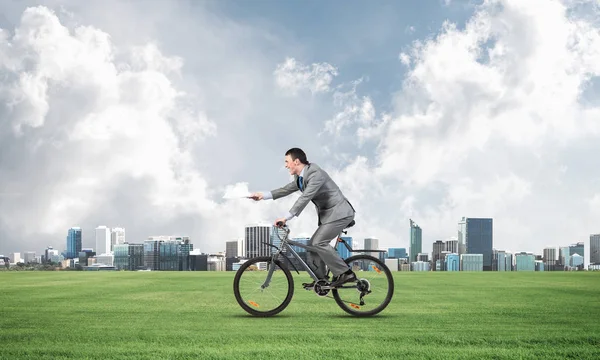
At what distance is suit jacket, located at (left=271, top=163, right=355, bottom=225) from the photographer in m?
10.0

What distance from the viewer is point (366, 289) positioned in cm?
1075

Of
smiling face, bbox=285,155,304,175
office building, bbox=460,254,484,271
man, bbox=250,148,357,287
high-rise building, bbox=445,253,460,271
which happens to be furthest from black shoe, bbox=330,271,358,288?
office building, bbox=460,254,484,271

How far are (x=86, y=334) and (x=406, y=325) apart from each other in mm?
4855

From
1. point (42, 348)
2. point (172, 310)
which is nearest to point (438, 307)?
→ point (172, 310)

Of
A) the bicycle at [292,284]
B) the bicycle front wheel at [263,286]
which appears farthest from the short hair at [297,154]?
the bicycle front wheel at [263,286]

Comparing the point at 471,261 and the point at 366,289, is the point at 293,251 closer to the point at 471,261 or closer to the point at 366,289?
the point at 366,289

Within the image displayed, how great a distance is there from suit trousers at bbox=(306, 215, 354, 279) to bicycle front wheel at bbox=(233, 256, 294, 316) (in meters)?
0.49

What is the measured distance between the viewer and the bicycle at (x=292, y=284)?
34.5 feet

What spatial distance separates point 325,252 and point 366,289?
1.09m

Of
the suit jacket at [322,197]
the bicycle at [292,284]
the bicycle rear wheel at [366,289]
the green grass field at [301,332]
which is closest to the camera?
the green grass field at [301,332]

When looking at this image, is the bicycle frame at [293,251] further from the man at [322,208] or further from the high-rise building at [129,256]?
the high-rise building at [129,256]

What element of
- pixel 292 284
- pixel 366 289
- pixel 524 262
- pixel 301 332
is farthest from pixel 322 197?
pixel 524 262

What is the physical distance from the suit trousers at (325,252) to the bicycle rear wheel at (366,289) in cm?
30

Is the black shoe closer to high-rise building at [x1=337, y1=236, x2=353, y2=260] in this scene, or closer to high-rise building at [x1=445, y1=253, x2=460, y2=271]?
high-rise building at [x1=337, y1=236, x2=353, y2=260]
